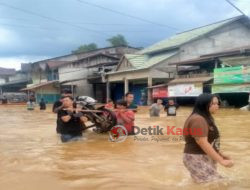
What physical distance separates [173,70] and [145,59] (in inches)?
194

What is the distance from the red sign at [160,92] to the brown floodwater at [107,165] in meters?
17.9

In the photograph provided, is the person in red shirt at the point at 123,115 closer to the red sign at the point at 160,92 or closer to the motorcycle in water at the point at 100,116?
the motorcycle in water at the point at 100,116

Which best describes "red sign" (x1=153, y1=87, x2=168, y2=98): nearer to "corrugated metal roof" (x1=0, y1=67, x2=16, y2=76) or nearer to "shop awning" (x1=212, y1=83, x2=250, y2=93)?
Answer: "shop awning" (x1=212, y1=83, x2=250, y2=93)

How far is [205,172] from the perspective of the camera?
3.87 meters

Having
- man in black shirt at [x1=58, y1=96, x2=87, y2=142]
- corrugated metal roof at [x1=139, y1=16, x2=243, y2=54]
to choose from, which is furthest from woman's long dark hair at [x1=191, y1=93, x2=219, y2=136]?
corrugated metal roof at [x1=139, y1=16, x2=243, y2=54]

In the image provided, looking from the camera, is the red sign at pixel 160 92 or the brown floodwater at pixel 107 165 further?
the red sign at pixel 160 92

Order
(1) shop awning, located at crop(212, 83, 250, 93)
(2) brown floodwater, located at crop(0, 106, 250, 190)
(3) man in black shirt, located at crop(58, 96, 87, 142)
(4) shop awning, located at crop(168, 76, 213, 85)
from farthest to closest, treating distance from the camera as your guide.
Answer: (4) shop awning, located at crop(168, 76, 213, 85)
(1) shop awning, located at crop(212, 83, 250, 93)
(3) man in black shirt, located at crop(58, 96, 87, 142)
(2) brown floodwater, located at crop(0, 106, 250, 190)

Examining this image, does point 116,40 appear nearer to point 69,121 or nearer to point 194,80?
point 194,80

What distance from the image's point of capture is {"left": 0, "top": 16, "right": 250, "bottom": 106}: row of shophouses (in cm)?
2298

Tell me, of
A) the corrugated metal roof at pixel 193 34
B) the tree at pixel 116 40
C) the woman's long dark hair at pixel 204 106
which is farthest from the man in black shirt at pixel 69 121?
the tree at pixel 116 40

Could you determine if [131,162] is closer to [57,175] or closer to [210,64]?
[57,175]

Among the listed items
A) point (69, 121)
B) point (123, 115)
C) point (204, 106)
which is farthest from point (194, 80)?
point (204, 106)

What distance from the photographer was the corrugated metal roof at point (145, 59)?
3050 cm

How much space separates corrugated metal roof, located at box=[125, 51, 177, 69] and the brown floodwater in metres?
21.9
